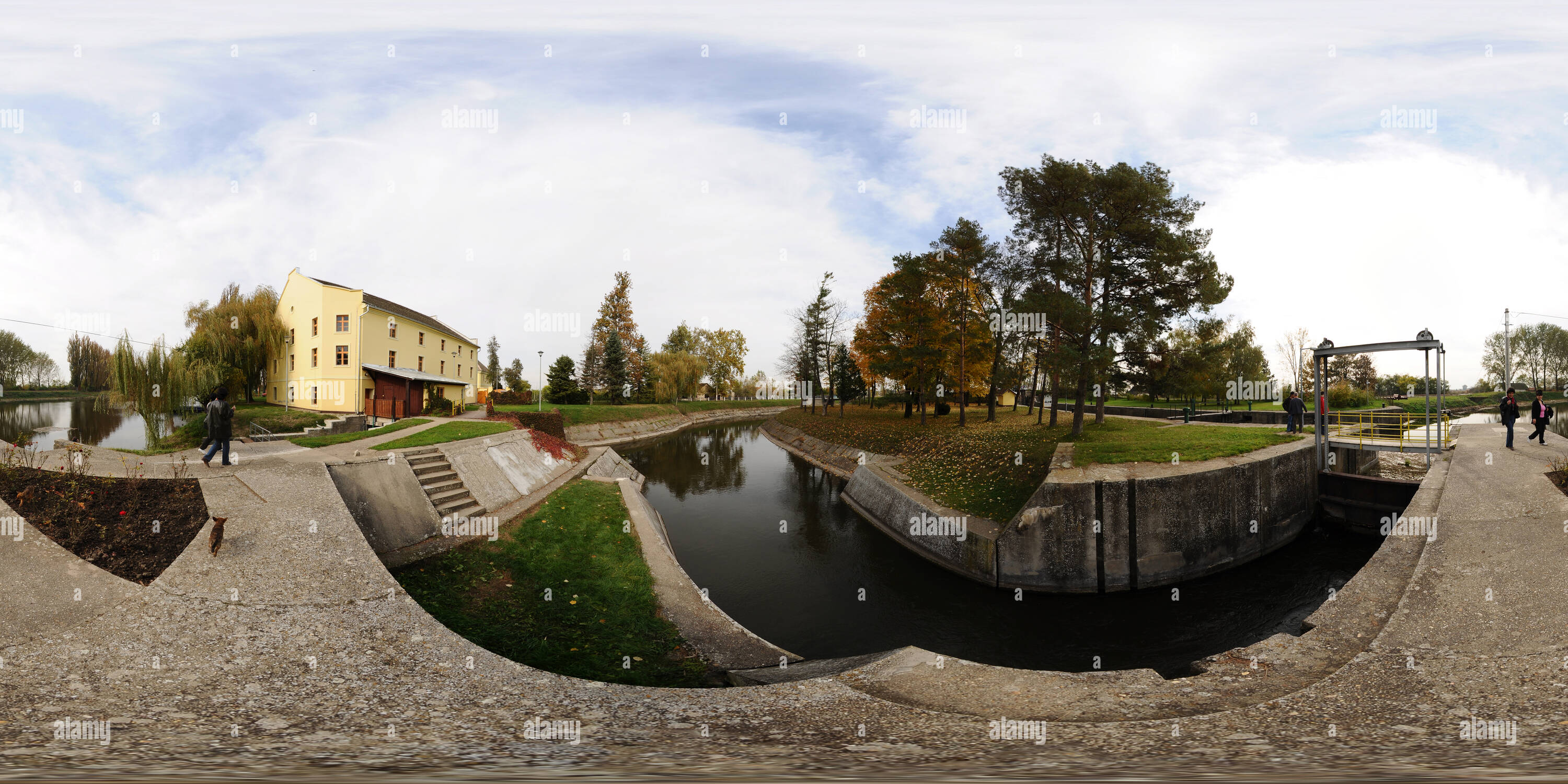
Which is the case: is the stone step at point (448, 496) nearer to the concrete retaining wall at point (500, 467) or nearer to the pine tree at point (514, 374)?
the concrete retaining wall at point (500, 467)

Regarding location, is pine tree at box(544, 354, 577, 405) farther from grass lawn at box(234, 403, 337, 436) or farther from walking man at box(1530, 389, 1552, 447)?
walking man at box(1530, 389, 1552, 447)

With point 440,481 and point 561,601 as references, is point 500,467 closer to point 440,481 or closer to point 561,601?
point 440,481

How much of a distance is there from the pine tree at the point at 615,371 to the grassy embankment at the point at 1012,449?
104 ft

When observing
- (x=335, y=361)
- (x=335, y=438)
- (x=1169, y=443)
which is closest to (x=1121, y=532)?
(x=1169, y=443)

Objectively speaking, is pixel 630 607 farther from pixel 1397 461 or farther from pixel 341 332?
pixel 341 332

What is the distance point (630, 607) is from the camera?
9.98m

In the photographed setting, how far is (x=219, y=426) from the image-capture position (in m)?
11.1

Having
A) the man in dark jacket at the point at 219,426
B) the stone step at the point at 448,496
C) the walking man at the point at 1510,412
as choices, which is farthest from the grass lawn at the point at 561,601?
the walking man at the point at 1510,412

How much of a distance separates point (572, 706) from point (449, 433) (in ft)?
51.6

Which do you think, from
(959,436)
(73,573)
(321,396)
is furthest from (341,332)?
(959,436)

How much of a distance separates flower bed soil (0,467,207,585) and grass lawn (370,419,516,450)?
5797 millimetres

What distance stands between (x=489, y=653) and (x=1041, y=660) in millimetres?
9483

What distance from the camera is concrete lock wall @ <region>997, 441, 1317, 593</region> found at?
43.8ft

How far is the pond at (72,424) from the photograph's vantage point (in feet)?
70.7
